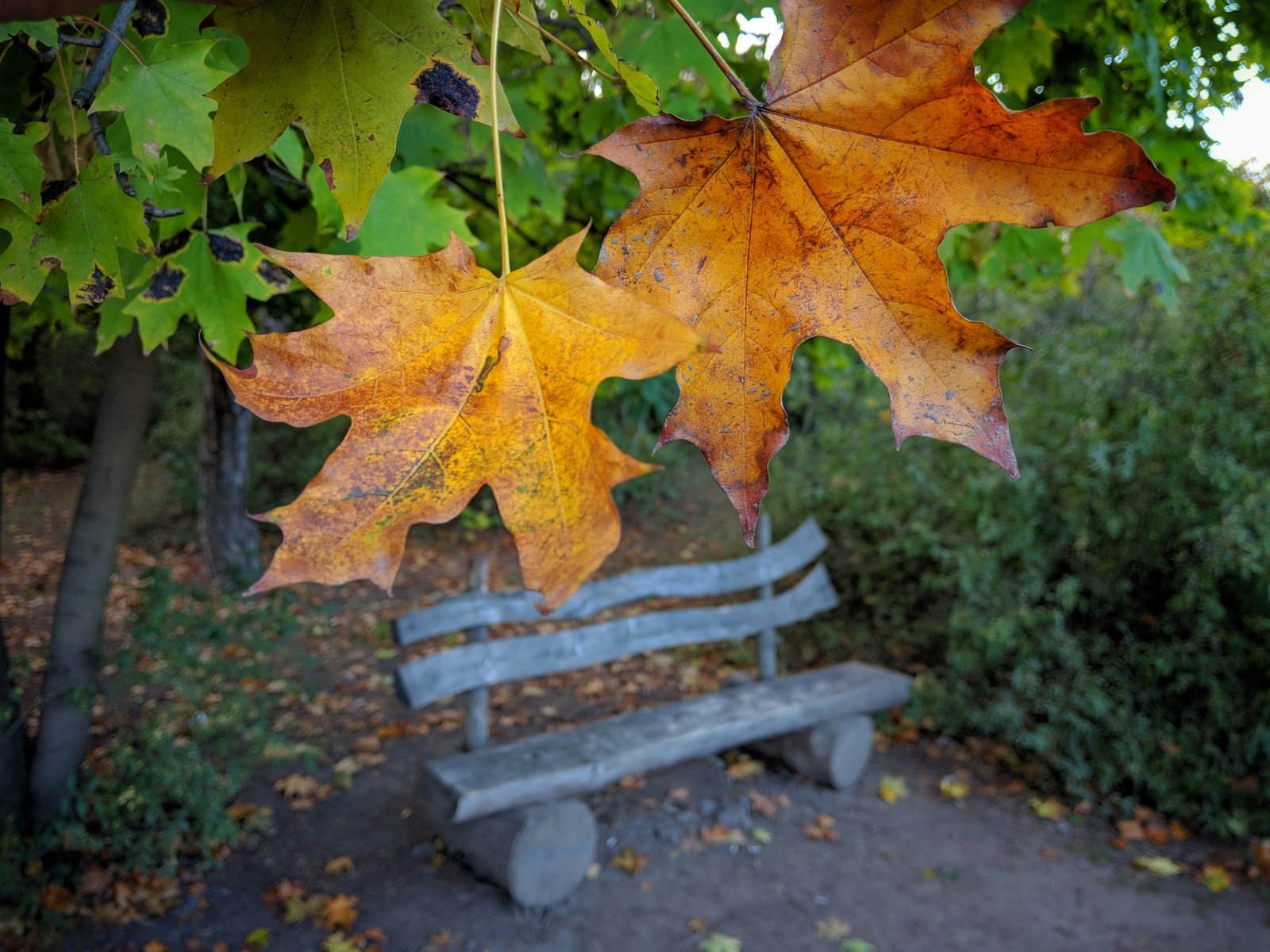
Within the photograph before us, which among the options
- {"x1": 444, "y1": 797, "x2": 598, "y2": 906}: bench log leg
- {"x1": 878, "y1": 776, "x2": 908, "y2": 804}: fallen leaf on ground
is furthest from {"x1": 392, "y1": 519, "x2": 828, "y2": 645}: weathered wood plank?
{"x1": 878, "y1": 776, "x2": 908, "y2": 804}: fallen leaf on ground

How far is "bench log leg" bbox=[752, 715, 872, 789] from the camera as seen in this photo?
4836 mm

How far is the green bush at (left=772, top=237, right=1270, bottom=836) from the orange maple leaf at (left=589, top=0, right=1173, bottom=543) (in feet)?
14.1

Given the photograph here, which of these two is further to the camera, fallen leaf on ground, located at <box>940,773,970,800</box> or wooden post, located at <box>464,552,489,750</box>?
fallen leaf on ground, located at <box>940,773,970,800</box>

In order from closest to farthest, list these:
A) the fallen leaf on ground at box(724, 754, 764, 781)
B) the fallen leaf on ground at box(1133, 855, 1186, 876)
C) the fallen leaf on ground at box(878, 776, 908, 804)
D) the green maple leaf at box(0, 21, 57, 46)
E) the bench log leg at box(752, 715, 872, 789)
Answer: the green maple leaf at box(0, 21, 57, 46), the fallen leaf on ground at box(1133, 855, 1186, 876), the bench log leg at box(752, 715, 872, 789), the fallen leaf on ground at box(878, 776, 908, 804), the fallen leaf on ground at box(724, 754, 764, 781)

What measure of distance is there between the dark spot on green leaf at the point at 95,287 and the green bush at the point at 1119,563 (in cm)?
429

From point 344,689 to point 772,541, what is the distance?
3.65 metres

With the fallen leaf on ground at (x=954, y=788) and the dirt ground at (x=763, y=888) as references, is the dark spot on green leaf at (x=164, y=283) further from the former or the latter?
the fallen leaf on ground at (x=954, y=788)

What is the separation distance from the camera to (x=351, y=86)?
754 millimetres

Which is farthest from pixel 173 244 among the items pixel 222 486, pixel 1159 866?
pixel 222 486

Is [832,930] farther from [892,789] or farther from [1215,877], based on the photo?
[1215,877]

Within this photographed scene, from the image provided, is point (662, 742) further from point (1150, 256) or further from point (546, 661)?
point (1150, 256)

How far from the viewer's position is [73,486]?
444 inches

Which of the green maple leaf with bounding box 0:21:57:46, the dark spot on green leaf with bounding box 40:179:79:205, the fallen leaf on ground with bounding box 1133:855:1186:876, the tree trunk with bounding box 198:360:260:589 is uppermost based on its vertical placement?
the green maple leaf with bounding box 0:21:57:46

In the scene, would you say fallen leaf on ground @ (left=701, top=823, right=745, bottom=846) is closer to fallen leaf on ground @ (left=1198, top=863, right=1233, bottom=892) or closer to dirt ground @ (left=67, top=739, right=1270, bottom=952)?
dirt ground @ (left=67, top=739, right=1270, bottom=952)
